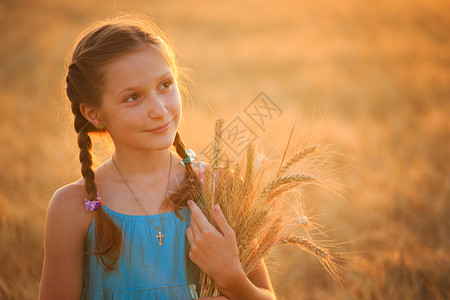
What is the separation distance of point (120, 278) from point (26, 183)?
269cm

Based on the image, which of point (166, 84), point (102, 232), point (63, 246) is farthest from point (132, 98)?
point (63, 246)

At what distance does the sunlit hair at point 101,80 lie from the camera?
1584mm

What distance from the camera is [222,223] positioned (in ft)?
4.81

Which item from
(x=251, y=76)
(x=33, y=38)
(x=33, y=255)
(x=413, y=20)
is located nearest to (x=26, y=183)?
(x=33, y=255)

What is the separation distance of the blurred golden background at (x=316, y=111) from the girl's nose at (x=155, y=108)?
28cm

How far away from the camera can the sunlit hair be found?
158cm

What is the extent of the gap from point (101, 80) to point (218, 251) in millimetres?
840

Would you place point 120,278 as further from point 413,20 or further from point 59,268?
point 413,20

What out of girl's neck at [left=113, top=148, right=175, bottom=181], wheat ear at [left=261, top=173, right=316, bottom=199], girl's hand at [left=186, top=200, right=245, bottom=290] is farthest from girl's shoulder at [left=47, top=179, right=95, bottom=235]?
wheat ear at [left=261, top=173, right=316, bottom=199]

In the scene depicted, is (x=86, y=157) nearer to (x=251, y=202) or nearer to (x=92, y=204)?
(x=92, y=204)

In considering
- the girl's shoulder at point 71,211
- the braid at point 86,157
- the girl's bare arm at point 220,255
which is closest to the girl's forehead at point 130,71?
the braid at point 86,157

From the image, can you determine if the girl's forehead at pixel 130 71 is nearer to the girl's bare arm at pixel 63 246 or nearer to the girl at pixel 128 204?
the girl at pixel 128 204

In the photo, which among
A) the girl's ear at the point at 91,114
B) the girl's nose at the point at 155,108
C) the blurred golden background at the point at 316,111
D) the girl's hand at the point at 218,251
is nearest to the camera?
the girl's hand at the point at 218,251

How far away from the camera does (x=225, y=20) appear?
1166 centimetres
